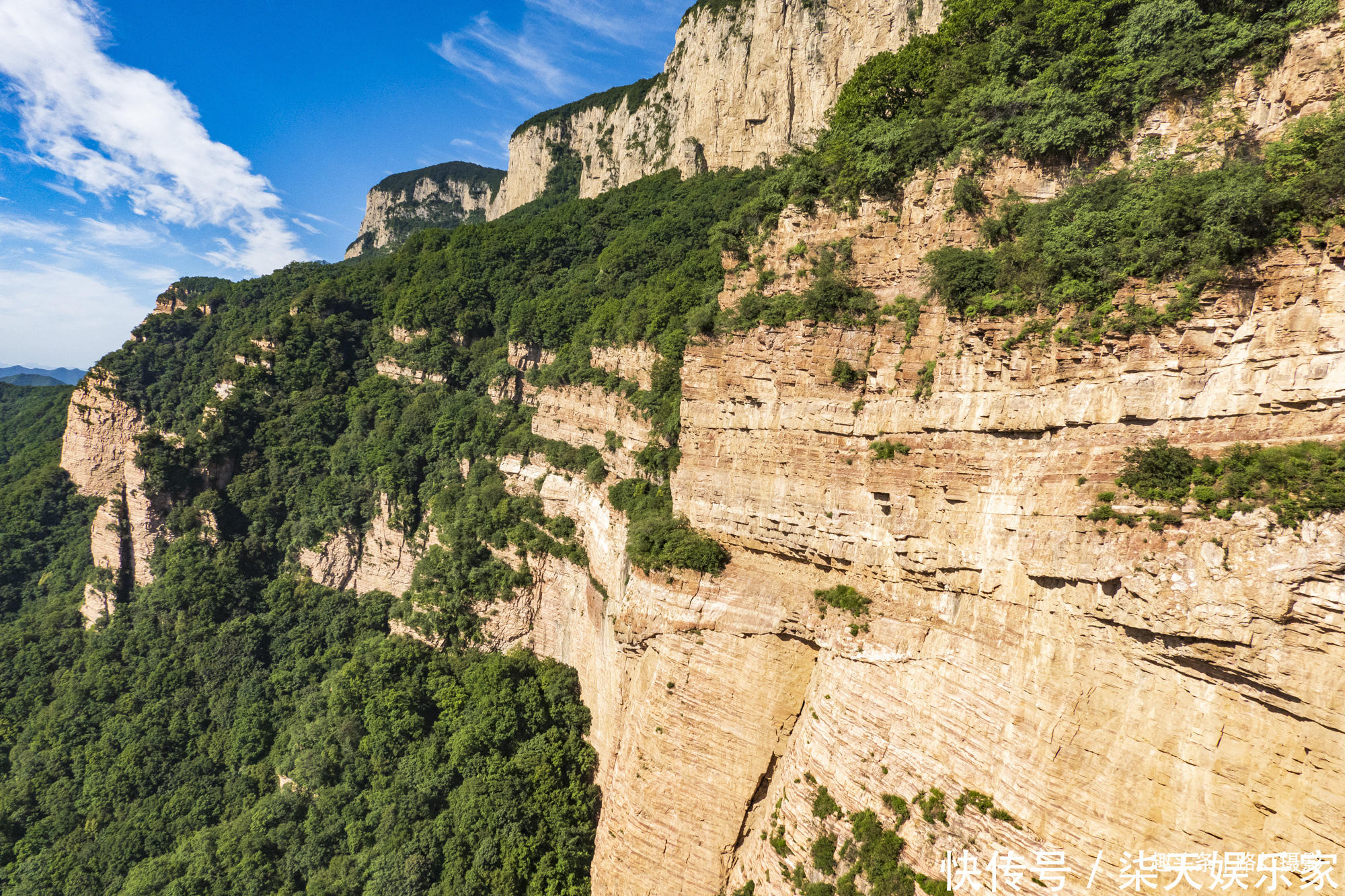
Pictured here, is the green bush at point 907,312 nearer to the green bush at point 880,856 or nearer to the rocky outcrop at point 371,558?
the green bush at point 880,856

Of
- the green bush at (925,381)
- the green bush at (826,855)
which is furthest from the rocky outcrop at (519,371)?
the green bush at (826,855)

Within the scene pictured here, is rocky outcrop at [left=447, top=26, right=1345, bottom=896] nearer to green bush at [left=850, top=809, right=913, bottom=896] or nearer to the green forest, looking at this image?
green bush at [left=850, top=809, right=913, bottom=896]

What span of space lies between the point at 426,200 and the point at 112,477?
75313 mm

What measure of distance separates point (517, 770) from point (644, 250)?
107 feet

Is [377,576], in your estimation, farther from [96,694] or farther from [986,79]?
[986,79]

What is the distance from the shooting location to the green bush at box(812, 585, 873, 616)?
15.2 meters

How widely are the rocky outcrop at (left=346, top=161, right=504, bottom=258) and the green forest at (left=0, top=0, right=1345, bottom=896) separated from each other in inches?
1722

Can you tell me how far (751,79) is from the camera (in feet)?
160

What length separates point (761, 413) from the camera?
1784 cm

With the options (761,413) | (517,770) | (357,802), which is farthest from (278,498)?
(761,413)

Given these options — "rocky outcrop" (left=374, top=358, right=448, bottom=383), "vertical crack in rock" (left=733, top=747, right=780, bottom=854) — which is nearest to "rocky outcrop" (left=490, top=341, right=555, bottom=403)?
"rocky outcrop" (left=374, top=358, right=448, bottom=383)

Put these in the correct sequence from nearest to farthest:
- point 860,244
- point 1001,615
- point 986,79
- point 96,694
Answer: point 1001,615, point 986,79, point 860,244, point 96,694

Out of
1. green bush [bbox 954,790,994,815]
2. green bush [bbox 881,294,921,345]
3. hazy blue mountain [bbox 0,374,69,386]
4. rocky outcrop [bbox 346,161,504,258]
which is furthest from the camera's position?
hazy blue mountain [bbox 0,374,69,386]

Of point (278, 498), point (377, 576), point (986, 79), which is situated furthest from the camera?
point (278, 498)
